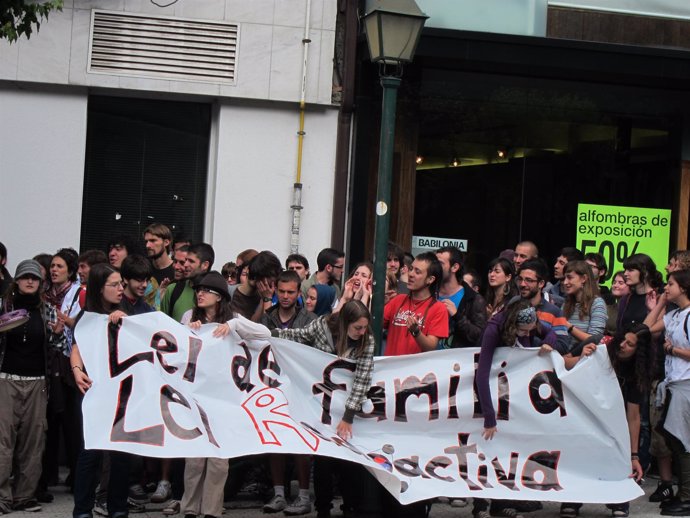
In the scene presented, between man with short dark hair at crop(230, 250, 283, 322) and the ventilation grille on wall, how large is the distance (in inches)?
211

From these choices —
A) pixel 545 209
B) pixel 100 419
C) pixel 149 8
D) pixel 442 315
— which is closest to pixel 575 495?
pixel 442 315

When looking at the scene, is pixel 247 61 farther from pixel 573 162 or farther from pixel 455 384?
pixel 455 384

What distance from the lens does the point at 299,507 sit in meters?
9.66

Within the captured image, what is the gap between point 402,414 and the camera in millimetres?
9383

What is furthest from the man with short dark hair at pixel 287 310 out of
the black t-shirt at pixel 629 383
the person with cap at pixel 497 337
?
the black t-shirt at pixel 629 383

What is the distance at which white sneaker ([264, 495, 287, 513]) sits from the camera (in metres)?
9.66

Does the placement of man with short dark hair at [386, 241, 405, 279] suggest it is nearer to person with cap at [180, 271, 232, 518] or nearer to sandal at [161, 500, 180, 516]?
person with cap at [180, 271, 232, 518]

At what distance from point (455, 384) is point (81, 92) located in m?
7.35

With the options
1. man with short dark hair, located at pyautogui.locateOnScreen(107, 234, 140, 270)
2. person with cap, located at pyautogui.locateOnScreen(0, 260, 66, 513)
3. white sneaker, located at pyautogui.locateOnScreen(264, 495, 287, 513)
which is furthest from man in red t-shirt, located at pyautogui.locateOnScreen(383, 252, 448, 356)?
man with short dark hair, located at pyautogui.locateOnScreen(107, 234, 140, 270)

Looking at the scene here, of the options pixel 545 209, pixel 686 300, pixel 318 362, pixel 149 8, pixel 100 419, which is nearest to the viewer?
pixel 100 419

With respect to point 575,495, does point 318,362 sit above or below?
above

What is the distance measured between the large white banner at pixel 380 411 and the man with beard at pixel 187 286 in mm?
1130

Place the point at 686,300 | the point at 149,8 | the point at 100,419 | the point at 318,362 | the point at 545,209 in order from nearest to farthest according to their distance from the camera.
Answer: the point at 100,419 < the point at 318,362 < the point at 686,300 < the point at 149,8 < the point at 545,209

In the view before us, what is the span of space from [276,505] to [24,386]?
2208mm
